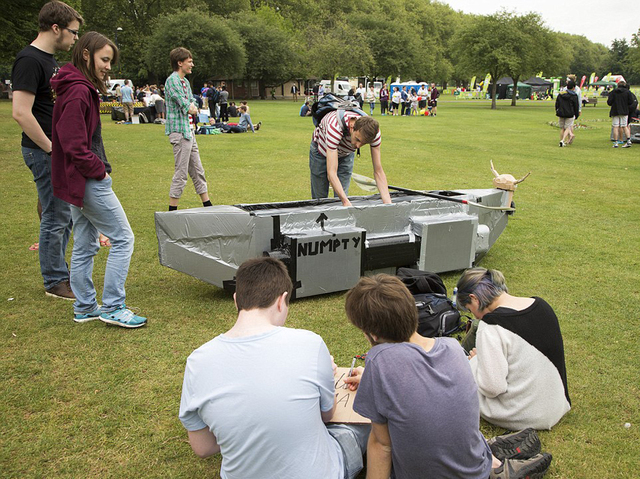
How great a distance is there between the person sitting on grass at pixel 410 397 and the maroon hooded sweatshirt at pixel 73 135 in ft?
7.69

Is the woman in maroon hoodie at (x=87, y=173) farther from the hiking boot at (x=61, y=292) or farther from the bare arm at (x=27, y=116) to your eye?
the hiking boot at (x=61, y=292)

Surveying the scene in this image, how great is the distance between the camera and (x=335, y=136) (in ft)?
16.8

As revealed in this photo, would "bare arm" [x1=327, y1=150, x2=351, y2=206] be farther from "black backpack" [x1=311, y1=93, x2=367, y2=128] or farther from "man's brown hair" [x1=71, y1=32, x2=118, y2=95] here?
"man's brown hair" [x1=71, y1=32, x2=118, y2=95]

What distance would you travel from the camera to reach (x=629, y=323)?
4398mm

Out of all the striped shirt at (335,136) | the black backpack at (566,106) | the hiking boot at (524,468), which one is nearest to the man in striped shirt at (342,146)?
the striped shirt at (335,136)

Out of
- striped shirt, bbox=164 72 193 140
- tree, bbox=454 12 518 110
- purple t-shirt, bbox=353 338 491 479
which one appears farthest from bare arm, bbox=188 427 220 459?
tree, bbox=454 12 518 110

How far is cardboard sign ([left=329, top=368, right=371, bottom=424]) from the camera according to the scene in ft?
8.39

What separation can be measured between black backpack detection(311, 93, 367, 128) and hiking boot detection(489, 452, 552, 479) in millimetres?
3654

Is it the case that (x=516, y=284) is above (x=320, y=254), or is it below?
below

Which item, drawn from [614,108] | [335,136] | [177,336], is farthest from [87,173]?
[614,108]

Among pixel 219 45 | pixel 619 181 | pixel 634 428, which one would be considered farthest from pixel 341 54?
pixel 634 428

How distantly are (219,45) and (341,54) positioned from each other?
1155 centimetres

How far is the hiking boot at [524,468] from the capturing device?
244 centimetres

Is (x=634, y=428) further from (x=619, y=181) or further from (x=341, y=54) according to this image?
(x=341, y=54)
